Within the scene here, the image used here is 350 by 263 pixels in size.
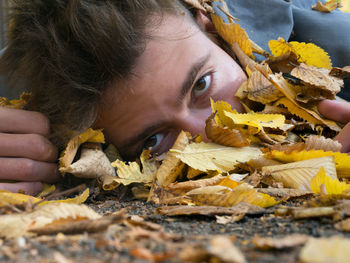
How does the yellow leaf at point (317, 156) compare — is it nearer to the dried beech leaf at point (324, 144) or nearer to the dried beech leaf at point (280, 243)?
the dried beech leaf at point (324, 144)

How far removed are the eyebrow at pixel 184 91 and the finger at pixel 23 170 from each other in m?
0.29

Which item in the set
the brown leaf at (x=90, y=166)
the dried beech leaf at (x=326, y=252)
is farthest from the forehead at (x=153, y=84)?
the dried beech leaf at (x=326, y=252)

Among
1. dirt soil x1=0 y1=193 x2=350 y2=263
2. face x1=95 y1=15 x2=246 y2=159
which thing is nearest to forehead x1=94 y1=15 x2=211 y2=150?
face x1=95 y1=15 x2=246 y2=159

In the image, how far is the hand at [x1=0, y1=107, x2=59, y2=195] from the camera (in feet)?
3.56

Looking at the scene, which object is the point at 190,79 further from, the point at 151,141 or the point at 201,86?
the point at 151,141

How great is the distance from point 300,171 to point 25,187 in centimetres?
75

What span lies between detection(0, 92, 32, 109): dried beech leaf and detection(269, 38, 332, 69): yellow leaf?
0.90m

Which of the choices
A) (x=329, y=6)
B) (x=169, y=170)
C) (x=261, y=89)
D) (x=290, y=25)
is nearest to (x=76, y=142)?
(x=169, y=170)

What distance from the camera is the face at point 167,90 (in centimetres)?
117

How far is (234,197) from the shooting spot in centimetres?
67

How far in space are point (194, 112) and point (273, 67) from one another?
37 centimetres

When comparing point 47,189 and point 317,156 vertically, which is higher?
point 317,156

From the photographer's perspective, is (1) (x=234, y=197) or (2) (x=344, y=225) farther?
(1) (x=234, y=197)

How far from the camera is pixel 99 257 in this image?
1.18 ft
